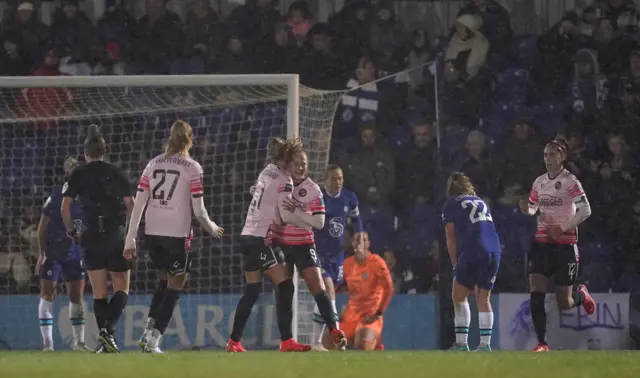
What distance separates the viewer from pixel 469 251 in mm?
11750

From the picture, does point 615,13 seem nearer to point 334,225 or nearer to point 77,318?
point 334,225

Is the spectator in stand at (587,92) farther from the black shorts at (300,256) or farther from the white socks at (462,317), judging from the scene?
the black shorts at (300,256)

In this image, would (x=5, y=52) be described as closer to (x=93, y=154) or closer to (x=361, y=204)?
(x=361, y=204)

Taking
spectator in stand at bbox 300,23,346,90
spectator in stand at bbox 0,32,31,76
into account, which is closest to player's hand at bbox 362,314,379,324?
spectator in stand at bbox 300,23,346,90

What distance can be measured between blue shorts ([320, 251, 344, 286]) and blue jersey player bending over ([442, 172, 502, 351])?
1474 mm

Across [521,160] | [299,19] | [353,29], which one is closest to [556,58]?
[521,160]

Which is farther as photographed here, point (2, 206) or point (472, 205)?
point (2, 206)

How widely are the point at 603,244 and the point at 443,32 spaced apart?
3.79 metres

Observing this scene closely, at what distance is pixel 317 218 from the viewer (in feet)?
35.0

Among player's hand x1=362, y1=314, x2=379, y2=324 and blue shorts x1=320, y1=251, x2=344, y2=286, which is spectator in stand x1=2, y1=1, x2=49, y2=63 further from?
player's hand x1=362, y1=314, x2=379, y2=324

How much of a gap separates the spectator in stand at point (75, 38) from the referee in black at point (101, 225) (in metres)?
6.71

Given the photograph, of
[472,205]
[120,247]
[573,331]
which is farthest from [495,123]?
[120,247]

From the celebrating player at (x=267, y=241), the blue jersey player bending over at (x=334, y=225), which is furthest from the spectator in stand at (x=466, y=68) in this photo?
the celebrating player at (x=267, y=241)

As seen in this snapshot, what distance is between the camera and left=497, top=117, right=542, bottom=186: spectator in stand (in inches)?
614
